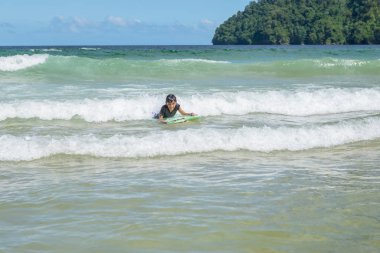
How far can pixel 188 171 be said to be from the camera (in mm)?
A: 7180

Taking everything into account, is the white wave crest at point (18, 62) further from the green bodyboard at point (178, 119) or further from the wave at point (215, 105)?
the green bodyboard at point (178, 119)

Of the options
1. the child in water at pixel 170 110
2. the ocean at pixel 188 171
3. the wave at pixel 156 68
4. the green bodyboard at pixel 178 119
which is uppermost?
the wave at pixel 156 68

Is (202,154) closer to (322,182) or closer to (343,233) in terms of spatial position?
(322,182)

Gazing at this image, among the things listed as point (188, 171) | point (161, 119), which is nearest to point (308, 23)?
point (161, 119)

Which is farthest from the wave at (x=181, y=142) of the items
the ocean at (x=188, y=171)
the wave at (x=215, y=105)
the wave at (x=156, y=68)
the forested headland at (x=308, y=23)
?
the forested headland at (x=308, y=23)

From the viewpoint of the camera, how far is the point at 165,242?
4457 millimetres

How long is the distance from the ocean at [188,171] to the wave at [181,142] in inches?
0.8

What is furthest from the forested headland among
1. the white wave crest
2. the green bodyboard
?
the green bodyboard

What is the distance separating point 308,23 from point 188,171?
119 m

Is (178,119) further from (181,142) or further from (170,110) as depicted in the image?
(181,142)

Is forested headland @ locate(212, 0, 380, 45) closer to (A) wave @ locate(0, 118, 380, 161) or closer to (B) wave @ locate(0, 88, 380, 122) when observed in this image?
(B) wave @ locate(0, 88, 380, 122)

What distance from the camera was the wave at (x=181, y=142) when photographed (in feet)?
27.6

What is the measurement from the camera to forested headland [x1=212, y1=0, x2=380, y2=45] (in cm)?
11038

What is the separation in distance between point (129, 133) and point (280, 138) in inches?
106
